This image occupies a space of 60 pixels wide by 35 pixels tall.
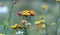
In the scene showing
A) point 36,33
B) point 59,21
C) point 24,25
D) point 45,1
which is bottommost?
point 45,1

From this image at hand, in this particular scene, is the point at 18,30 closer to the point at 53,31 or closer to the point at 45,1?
the point at 53,31

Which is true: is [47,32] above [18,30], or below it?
below

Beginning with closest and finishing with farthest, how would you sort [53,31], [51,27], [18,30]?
[18,30], [53,31], [51,27]

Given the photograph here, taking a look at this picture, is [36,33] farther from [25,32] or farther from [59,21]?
[25,32]

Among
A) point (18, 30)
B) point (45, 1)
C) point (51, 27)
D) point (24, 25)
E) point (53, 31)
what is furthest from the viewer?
point (45, 1)

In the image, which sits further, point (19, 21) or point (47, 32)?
point (47, 32)

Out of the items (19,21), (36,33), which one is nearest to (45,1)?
(36,33)

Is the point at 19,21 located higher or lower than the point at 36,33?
higher

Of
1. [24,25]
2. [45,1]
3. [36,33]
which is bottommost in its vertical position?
[45,1]

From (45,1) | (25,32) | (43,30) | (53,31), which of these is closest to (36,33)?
(43,30)
